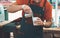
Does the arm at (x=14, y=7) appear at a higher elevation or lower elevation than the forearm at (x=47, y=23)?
higher

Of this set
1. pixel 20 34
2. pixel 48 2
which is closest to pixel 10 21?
pixel 20 34

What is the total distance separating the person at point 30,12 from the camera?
1.27 metres

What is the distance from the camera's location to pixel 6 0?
4.20ft

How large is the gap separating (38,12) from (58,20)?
0.77ft

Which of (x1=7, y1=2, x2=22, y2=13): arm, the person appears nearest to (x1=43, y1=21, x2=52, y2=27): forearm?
the person

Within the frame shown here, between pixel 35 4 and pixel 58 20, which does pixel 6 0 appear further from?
pixel 58 20

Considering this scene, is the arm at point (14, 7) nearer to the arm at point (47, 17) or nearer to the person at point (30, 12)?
the person at point (30, 12)

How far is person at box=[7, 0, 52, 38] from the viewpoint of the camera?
1.27 meters

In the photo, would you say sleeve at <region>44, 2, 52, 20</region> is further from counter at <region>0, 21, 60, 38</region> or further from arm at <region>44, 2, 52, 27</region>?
counter at <region>0, 21, 60, 38</region>

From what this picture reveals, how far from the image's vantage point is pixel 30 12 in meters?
1.28

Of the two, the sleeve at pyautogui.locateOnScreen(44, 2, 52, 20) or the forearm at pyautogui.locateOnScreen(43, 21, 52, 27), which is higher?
the sleeve at pyautogui.locateOnScreen(44, 2, 52, 20)

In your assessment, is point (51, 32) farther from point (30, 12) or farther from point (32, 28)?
point (30, 12)

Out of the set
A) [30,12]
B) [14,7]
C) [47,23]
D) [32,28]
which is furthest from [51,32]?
[14,7]

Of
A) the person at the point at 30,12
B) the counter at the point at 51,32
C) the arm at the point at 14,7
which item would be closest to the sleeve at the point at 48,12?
the person at the point at 30,12
